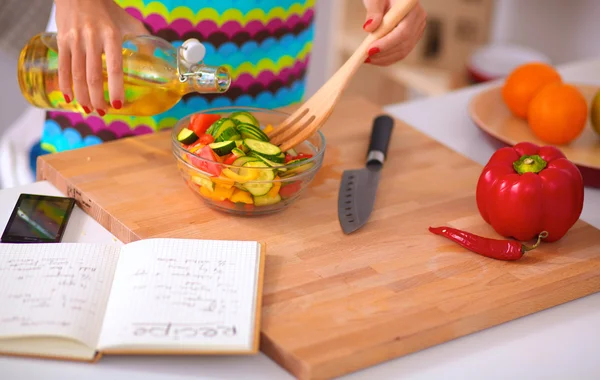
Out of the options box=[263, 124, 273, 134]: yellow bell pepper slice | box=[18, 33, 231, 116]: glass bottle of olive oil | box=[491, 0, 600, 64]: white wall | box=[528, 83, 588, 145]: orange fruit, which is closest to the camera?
box=[18, 33, 231, 116]: glass bottle of olive oil

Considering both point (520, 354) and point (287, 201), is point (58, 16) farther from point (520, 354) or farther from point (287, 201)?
point (520, 354)

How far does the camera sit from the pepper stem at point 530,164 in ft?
3.78

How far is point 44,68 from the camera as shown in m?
1.26

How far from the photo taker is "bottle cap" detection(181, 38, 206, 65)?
1135 mm

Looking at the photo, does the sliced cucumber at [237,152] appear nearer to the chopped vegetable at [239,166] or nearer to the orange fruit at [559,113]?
the chopped vegetable at [239,166]

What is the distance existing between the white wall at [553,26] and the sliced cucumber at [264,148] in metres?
2.01

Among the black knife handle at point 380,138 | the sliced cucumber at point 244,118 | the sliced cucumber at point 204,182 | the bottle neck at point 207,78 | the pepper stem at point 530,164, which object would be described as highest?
the bottle neck at point 207,78

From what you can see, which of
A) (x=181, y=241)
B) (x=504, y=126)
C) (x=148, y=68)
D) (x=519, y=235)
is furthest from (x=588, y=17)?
(x=181, y=241)

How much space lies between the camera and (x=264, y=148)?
3.85 ft

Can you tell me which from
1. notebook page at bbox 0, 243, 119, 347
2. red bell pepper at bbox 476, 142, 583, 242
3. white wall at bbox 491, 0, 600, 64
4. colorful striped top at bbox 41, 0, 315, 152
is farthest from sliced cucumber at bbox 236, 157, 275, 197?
white wall at bbox 491, 0, 600, 64

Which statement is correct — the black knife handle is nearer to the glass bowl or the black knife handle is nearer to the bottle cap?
the glass bowl

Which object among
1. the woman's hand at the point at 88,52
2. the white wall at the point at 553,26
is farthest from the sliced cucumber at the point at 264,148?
the white wall at the point at 553,26

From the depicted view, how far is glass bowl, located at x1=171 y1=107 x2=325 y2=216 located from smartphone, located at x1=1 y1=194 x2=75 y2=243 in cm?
20

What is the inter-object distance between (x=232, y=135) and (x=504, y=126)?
2.16ft
